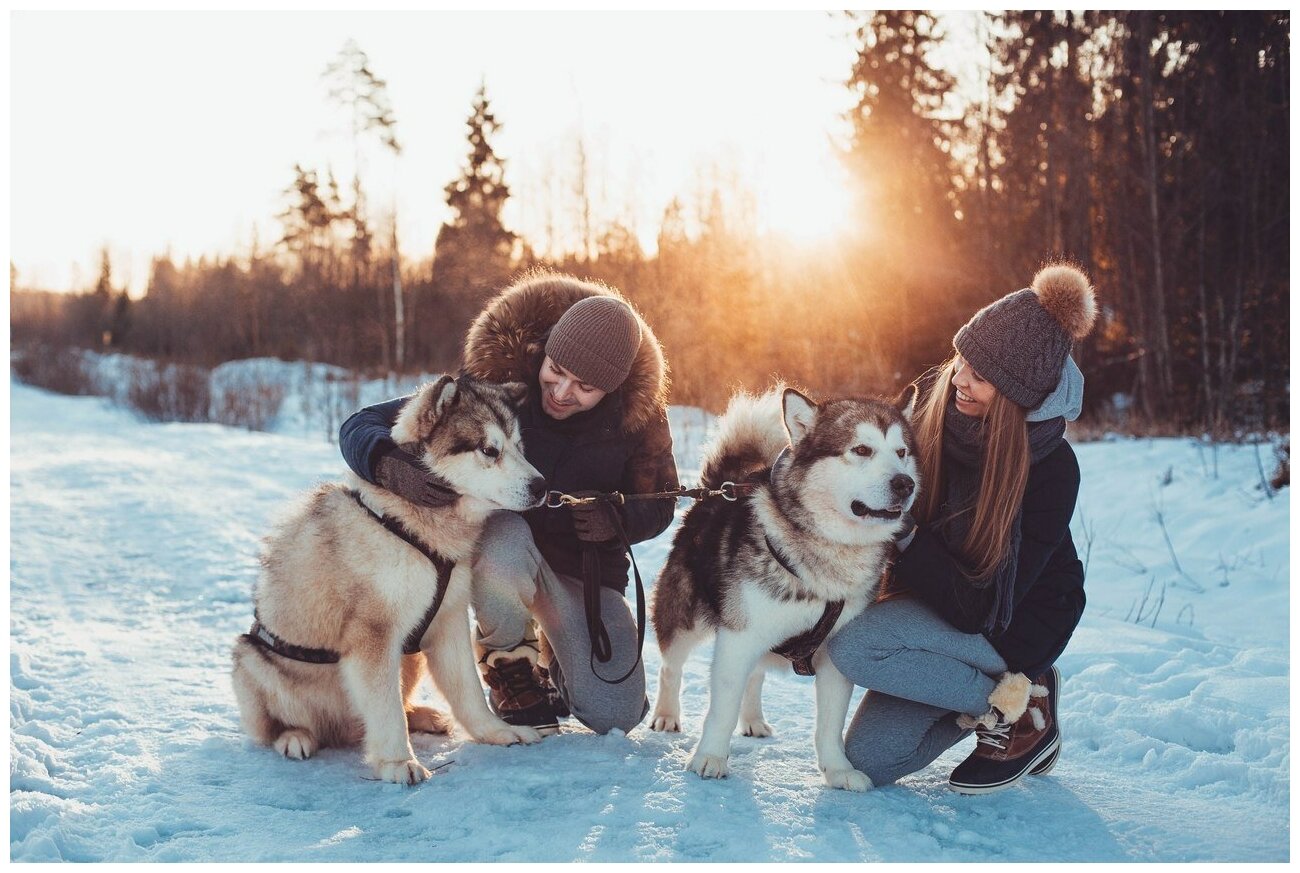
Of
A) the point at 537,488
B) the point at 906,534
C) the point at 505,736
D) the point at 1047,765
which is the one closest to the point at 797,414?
the point at 906,534

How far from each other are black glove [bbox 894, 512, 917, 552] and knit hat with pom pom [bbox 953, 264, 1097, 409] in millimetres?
537

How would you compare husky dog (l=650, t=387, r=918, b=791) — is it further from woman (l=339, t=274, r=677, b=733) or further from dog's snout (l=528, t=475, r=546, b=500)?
dog's snout (l=528, t=475, r=546, b=500)

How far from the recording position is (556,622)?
3510mm

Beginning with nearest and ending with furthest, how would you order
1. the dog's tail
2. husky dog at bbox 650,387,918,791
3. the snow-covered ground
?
1. the snow-covered ground
2. husky dog at bbox 650,387,918,791
3. the dog's tail

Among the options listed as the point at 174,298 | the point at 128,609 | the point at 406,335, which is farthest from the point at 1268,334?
the point at 174,298

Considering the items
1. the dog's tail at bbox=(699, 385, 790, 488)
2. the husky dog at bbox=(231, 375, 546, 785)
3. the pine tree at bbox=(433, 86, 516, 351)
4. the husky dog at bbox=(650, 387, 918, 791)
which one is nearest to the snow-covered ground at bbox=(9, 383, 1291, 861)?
the husky dog at bbox=(231, 375, 546, 785)

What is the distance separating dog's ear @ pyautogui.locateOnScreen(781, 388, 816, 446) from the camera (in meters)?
2.96

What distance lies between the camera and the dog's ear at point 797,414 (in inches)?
116

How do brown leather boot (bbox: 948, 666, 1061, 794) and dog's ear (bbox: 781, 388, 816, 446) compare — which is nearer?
brown leather boot (bbox: 948, 666, 1061, 794)

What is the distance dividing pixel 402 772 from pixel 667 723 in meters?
1.07

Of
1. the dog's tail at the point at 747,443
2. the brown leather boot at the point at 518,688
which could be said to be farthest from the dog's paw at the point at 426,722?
the dog's tail at the point at 747,443

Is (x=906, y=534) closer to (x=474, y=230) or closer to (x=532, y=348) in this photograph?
(x=532, y=348)

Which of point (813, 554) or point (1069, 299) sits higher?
point (1069, 299)

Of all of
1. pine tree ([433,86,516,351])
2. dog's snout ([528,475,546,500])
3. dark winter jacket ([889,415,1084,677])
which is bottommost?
dark winter jacket ([889,415,1084,677])
